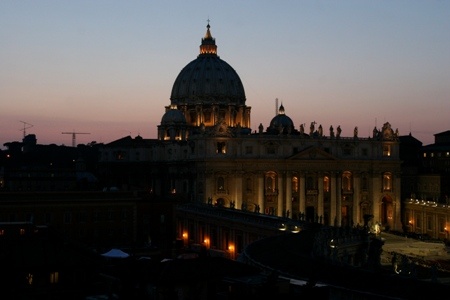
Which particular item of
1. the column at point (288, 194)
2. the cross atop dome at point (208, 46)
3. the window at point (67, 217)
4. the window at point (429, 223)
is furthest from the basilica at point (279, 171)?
the cross atop dome at point (208, 46)

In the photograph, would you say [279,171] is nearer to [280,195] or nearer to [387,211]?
[280,195]

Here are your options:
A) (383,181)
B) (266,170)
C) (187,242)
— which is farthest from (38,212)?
(383,181)

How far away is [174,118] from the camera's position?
124875 mm

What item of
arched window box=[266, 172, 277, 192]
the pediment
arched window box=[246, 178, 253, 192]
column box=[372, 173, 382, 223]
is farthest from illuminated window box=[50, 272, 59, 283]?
column box=[372, 173, 382, 223]

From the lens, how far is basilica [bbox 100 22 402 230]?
10025cm

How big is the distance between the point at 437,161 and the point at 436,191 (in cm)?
1623

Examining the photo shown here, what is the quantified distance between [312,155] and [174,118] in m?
29.6

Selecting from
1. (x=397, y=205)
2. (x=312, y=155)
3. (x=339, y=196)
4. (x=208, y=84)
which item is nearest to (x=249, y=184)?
(x=312, y=155)

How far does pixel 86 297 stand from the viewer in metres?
33.4

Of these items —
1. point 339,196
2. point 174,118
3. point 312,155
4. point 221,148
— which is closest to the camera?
point 221,148

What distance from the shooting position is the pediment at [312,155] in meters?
103

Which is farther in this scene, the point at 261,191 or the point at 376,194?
the point at 376,194

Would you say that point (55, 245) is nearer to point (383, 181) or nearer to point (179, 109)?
point (383, 181)

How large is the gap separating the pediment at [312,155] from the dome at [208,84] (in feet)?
103
